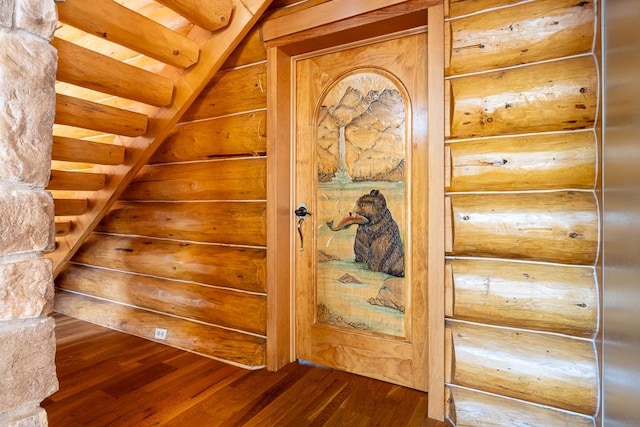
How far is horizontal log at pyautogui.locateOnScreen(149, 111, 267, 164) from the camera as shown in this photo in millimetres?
2289

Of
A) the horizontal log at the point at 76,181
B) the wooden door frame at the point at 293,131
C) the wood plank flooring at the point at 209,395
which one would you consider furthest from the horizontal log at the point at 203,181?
the wood plank flooring at the point at 209,395

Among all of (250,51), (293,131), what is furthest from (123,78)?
(293,131)

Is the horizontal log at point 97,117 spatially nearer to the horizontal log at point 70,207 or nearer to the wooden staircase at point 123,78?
the wooden staircase at point 123,78

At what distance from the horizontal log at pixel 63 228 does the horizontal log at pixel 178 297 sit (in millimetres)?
497

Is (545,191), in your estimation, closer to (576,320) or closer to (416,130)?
(576,320)

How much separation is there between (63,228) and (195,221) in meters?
1.18

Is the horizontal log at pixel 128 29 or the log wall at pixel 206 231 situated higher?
the horizontal log at pixel 128 29

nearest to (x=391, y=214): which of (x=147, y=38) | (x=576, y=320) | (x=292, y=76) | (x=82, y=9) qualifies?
(x=576, y=320)

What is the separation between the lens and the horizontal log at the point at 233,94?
2279mm

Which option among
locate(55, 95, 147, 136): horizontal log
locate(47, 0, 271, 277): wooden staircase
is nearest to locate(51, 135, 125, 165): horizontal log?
locate(47, 0, 271, 277): wooden staircase

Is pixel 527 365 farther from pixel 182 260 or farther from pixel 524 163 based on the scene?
pixel 182 260

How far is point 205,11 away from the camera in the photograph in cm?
194

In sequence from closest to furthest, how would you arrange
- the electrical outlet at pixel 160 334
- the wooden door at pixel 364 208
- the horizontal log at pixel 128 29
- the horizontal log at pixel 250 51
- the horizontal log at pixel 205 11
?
the horizontal log at pixel 128 29 → the horizontal log at pixel 205 11 → the wooden door at pixel 364 208 → the horizontal log at pixel 250 51 → the electrical outlet at pixel 160 334

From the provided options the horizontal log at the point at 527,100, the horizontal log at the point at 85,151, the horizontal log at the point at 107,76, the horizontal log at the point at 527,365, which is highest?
the horizontal log at the point at 107,76
